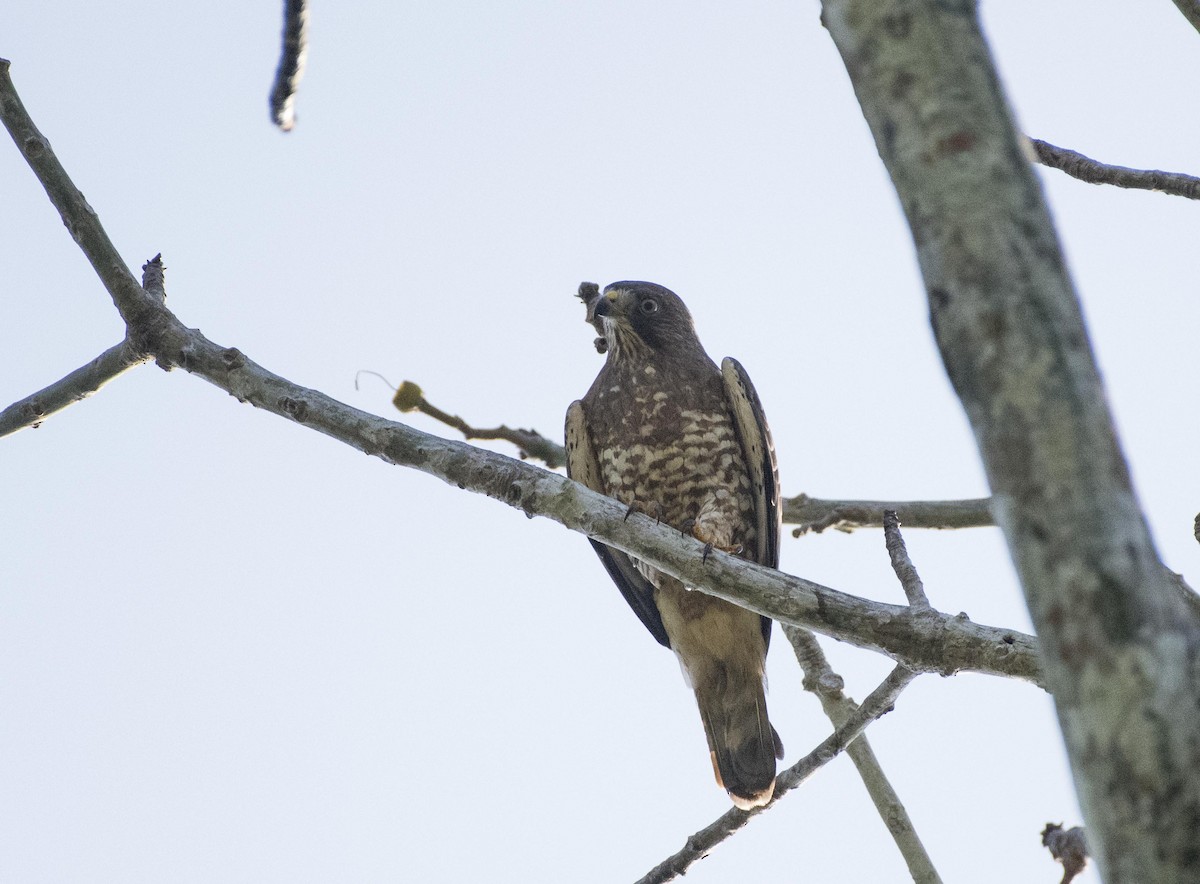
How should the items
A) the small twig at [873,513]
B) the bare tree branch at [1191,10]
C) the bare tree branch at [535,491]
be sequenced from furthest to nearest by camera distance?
the small twig at [873,513], the bare tree branch at [1191,10], the bare tree branch at [535,491]

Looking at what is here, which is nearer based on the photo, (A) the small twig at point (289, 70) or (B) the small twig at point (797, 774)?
(A) the small twig at point (289, 70)

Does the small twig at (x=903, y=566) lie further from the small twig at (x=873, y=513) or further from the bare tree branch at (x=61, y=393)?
the bare tree branch at (x=61, y=393)

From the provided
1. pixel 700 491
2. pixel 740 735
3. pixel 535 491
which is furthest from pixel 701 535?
pixel 535 491

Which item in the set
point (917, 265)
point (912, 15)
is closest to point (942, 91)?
point (912, 15)

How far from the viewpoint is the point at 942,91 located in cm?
177

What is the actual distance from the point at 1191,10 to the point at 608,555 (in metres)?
3.82

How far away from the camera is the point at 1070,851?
7.10 feet

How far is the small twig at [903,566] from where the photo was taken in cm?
409

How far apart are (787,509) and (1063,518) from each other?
4694 mm

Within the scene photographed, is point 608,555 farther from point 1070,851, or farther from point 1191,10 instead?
point 1070,851

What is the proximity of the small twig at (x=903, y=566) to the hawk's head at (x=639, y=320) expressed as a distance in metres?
2.59

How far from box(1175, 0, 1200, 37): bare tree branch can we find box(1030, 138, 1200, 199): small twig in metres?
0.50

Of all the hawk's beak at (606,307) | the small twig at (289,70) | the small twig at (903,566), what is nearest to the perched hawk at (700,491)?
the hawk's beak at (606,307)

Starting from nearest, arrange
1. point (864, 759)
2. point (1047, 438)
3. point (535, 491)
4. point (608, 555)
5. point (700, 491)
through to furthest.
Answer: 1. point (1047, 438)
2. point (535, 491)
3. point (864, 759)
4. point (700, 491)
5. point (608, 555)
